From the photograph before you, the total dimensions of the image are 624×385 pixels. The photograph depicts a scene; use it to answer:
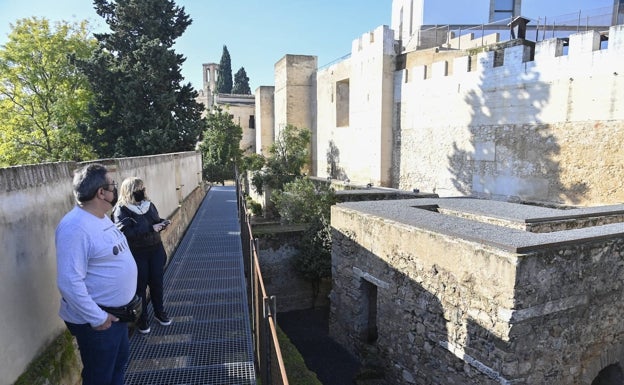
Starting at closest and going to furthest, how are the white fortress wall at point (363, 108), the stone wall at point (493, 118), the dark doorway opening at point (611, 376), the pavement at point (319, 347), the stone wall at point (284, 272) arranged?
the dark doorway opening at point (611, 376)
the pavement at point (319, 347)
the stone wall at point (493, 118)
the stone wall at point (284, 272)
the white fortress wall at point (363, 108)

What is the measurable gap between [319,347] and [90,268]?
6.98 metres

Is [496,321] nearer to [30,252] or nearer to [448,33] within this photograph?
[30,252]

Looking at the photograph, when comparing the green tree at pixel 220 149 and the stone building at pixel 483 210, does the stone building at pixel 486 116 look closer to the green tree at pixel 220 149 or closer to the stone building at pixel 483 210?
the stone building at pixel 483 210

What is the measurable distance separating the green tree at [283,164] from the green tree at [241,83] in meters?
31.9

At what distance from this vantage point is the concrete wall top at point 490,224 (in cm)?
467

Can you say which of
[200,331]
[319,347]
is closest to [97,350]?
[200,331]

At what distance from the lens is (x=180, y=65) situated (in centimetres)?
1836

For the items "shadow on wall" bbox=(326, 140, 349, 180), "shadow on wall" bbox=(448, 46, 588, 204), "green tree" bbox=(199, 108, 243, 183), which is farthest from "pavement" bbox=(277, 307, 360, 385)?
"green tree" bbox=(199, 108, 243, 183)

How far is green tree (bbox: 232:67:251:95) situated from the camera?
162ft

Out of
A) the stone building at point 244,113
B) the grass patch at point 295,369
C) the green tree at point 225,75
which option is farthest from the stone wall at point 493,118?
the green tree at point 225,75

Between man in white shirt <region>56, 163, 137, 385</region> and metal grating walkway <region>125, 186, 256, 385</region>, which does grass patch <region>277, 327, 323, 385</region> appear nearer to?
metal grating walkway <region>125, 186, 256, 385</region>

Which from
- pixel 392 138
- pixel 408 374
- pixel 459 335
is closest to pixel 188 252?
pixel 408 374

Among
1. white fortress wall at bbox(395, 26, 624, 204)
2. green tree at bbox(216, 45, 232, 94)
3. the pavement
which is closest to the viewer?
the pavement

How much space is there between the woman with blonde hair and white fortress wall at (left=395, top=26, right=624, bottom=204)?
10.6 m
